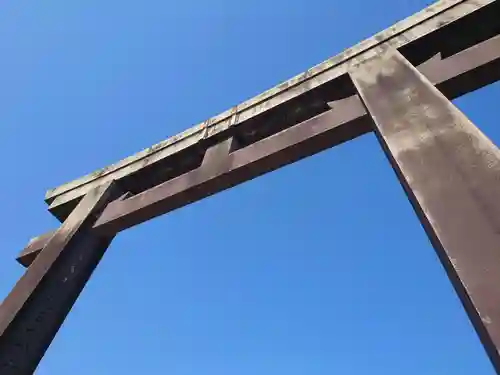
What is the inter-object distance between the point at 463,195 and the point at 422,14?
140 centimetres

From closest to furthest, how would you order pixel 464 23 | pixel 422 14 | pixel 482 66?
1. pixel 482 66
2. pixel 464 23
3. pixel 422 14

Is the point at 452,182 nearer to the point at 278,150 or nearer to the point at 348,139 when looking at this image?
the point at 348,139

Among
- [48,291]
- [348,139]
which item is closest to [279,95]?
[348,139]

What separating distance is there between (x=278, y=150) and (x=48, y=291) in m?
1.41

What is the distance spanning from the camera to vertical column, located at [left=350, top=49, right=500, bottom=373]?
3.45 feet

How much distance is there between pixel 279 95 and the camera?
8.43ft

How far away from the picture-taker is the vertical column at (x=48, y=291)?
2.02m

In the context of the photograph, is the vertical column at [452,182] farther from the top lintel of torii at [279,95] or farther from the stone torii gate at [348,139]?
the top lintel of torii at [279,95]

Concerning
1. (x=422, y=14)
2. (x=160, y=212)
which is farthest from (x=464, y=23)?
(x=160, y=212)

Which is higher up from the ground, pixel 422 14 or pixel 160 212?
pixel 422 14

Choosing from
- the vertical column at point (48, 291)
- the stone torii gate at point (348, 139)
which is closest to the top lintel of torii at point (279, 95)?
the stone torii gate at point (348, 139)

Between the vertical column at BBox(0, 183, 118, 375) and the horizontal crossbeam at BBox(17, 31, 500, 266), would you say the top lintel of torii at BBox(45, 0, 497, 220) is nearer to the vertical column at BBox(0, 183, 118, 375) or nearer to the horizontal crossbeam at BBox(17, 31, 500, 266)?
the horizontal crossbeam at BBox(17, 31, 500, 266)

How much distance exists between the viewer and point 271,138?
2344 millimetres

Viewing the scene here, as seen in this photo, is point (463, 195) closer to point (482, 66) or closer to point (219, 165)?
point (482, 66)
